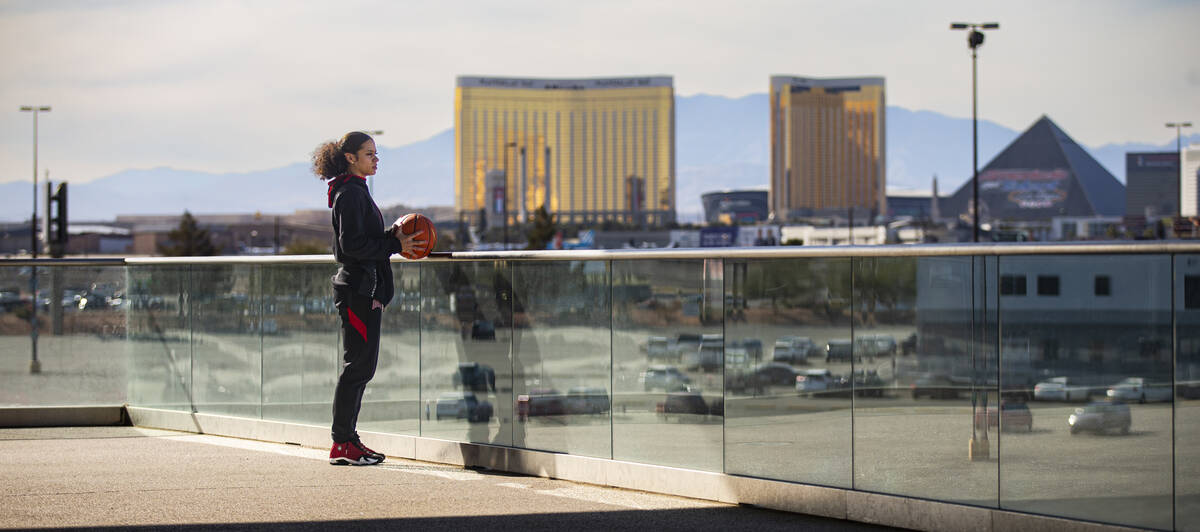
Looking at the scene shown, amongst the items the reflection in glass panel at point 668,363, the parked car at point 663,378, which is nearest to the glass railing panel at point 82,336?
the reflection in glass panel at point 668,363

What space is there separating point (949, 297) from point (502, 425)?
3022 millimetres

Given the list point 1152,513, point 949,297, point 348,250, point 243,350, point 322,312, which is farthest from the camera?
point 243,350

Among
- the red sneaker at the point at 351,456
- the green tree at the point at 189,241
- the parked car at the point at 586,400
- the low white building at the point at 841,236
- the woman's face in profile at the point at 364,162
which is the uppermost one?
the low white building at the point at 841,236

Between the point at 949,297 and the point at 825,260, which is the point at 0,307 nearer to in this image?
the point at 825,260

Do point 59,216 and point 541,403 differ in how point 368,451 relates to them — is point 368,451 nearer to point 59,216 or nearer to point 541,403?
point 541,403

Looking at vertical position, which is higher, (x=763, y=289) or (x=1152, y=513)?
(x=763, y=289)

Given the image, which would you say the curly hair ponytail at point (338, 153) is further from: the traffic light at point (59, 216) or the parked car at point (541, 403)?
the traffic light at point (59, 216)

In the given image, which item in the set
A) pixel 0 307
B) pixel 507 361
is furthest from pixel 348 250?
pixel 0 307

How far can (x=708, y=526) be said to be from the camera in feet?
19.4

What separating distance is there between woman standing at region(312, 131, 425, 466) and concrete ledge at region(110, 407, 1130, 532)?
18.9 inches

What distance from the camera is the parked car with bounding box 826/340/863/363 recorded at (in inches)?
237

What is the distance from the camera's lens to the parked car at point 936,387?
5723 mm

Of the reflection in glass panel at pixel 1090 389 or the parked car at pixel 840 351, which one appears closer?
the reflection in glass panel at pixel 1090 389

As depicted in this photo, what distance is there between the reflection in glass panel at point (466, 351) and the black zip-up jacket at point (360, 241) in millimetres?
403
